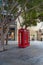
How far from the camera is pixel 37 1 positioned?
15.1 m

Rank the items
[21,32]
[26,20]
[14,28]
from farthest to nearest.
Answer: [14,28], [26,20], [21,32]

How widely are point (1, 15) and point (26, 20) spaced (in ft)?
18.9

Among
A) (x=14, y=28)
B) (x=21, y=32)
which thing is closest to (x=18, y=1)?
(x=21, y=32)

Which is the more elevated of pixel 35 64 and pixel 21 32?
pixel 21 32

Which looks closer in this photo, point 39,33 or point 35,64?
point 35,64

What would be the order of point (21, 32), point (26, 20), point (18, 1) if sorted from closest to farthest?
point (18, 1) < point (21, 32) < point (26, 20)

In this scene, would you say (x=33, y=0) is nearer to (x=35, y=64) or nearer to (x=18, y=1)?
(x=18, y=1)

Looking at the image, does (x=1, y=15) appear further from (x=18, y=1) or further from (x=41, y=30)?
(x=41, y=30)

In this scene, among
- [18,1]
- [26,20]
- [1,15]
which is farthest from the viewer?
[26,20]

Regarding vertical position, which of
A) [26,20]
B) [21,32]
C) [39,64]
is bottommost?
[39,64]

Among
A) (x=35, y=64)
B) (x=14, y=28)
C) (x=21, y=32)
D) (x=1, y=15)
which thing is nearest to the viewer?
(x=35, y=64)

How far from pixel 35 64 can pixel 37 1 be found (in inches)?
250

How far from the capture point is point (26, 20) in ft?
73.7

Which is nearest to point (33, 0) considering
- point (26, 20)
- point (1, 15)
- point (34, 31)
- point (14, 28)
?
point (1, 15)
